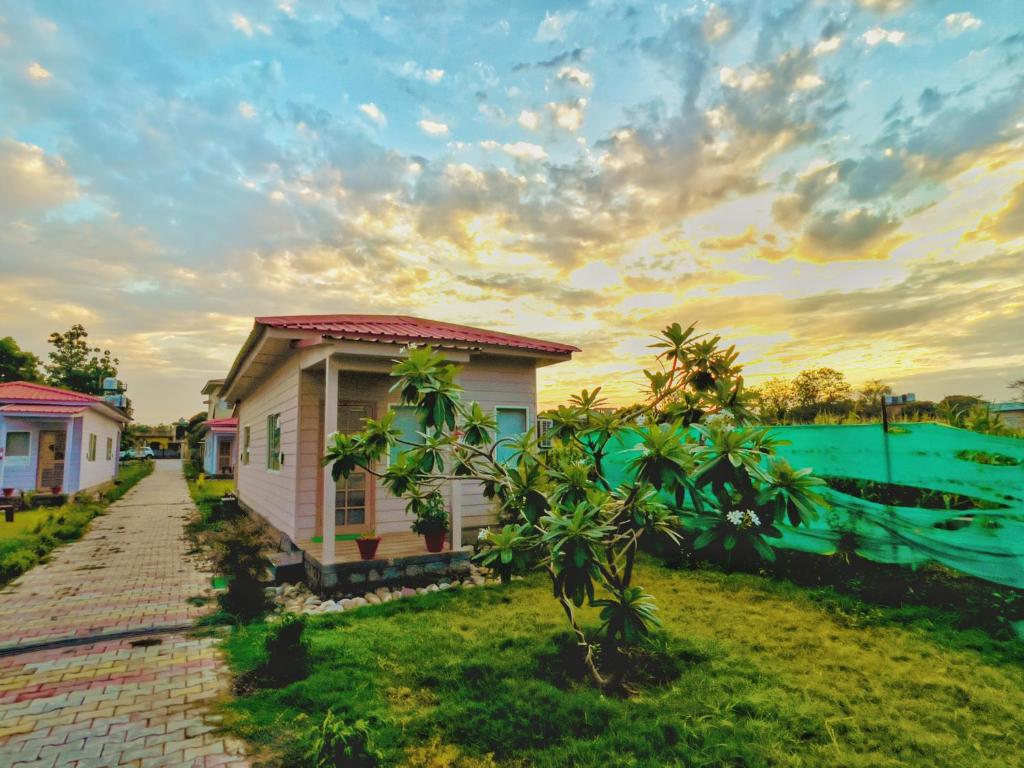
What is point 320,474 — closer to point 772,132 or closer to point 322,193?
point 322,193

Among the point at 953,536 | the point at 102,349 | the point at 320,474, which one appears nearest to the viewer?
the point at 953,536

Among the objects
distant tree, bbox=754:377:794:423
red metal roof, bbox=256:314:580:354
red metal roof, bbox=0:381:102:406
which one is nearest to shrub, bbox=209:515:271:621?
red metal roof, bbox=256:314:580:354

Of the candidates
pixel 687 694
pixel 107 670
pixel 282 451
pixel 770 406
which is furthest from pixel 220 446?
pixel 687 694

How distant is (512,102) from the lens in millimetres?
7203

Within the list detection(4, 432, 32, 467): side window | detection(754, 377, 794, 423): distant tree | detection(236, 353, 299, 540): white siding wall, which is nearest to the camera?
detection(754, 377, 794, 423): distant tree

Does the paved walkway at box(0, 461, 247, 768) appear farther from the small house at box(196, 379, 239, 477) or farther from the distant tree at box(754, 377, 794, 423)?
the small house at box(196, 379, 239, 477)

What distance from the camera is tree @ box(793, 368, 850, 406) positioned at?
23.9m

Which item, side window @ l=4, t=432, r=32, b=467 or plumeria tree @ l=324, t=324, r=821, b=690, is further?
side window @ l=4, t=432, r=32, b=467

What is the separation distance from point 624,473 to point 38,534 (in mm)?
11186

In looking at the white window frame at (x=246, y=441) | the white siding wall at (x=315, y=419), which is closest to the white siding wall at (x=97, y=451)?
the white window frame at (x=246, y=441)

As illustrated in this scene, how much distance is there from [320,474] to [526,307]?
18.1 feet

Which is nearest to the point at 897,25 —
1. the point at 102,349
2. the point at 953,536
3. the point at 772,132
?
the point at 772,132

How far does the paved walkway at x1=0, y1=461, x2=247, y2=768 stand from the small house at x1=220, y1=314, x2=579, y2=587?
1.70 metres

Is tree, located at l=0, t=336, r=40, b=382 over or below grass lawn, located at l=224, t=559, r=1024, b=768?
over
